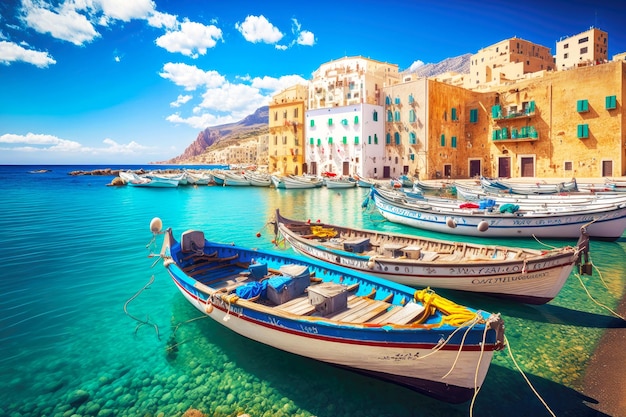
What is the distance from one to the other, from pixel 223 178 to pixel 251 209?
29.5 meters

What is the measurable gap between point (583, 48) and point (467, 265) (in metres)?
80.1

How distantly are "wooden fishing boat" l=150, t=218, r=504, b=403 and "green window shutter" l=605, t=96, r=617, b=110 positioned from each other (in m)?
41.5

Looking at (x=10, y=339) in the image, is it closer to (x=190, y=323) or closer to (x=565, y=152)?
(x=190, y=323)

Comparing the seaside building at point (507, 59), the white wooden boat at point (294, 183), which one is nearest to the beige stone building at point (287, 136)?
the white wooden boat at point (294, 183)

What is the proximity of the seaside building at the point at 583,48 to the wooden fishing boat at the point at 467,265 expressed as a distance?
2803 inches

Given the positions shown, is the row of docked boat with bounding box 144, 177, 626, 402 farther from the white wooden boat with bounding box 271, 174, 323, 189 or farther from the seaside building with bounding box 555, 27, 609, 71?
the seaside building with bounding box 555, 27, 609, 71

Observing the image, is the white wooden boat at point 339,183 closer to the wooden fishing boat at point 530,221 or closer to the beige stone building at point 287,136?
the beige stone building at point 287,136

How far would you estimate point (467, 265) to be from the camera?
862 cm

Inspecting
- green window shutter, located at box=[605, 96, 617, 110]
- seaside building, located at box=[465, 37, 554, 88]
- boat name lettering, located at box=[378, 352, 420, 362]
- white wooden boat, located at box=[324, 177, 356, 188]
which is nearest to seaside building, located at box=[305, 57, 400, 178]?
white wooden boat, located at box=[324, 177, 356, 188]

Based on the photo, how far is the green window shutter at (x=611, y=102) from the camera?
35.2 metres

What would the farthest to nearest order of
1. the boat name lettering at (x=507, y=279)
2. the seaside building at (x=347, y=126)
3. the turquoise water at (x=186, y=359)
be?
the seaside building at (x=347, y=126) → the boat name lettering at (x=507, y=279) → the turquoise water at (x=186, y=359)

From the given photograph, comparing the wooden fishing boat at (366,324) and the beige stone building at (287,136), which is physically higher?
the beige stone building at (287,136)

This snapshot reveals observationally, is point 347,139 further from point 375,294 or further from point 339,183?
point 375,294

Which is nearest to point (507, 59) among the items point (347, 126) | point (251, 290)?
point (347, 126)
